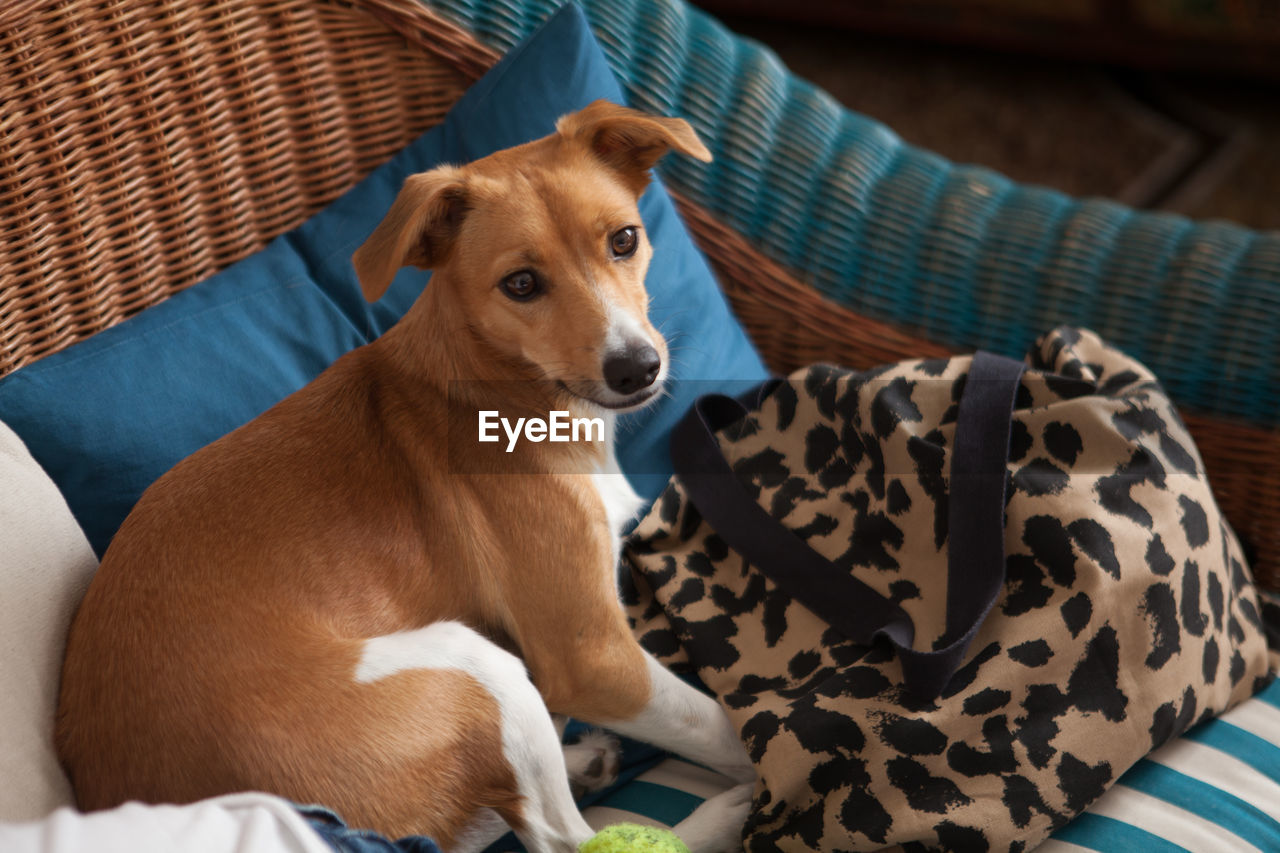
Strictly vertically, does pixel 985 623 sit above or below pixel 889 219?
below

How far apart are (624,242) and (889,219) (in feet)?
2.45

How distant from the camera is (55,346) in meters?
1.76

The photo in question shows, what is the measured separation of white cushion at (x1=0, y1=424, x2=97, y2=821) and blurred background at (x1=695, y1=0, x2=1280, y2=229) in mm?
3745

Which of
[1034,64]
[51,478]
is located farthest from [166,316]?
[1034,64]

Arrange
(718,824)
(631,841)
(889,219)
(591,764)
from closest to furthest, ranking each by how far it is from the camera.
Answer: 1. (631,841)
2. (718,824)
3. (591,764)
4. (889,219)

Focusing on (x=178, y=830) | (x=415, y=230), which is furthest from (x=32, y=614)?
(x=415, y=230)

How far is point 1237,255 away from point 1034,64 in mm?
3207

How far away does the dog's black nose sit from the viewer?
4.89 feet

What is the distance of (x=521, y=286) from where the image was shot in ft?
5.13

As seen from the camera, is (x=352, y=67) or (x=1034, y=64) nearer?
(x=352, y=67)

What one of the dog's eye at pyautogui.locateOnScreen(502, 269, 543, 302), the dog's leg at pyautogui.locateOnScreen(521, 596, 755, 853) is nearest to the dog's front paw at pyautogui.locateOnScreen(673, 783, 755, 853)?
the dog's leg at pyautogui.locateOnScreen(521, 596, 755, 853)

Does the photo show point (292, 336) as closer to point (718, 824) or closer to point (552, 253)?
point (552, 253)

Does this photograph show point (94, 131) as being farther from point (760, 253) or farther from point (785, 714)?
point (785, 714)

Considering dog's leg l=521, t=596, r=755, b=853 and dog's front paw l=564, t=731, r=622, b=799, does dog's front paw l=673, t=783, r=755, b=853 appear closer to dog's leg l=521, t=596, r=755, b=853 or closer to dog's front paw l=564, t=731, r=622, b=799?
dog's leg l=521, t=596, r=755, b=853
